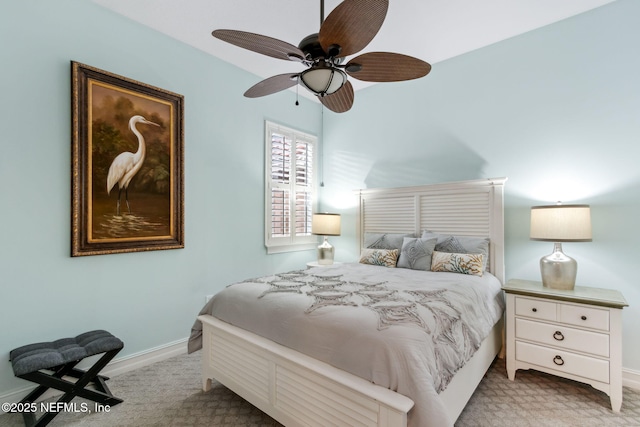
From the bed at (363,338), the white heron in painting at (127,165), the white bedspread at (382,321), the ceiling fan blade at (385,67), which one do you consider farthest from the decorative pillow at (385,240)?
the white heron in painting at (127,165)

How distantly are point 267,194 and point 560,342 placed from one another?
122 inches

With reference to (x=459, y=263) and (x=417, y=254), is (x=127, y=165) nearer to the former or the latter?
(x=417, y=254)

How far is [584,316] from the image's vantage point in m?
2.12

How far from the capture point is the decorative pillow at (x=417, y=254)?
2.93 meters

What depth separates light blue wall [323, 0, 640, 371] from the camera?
2.38 meters

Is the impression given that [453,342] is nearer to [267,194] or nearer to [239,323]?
[239,323]

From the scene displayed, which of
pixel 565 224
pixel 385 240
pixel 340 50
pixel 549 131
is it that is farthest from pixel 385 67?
pixel 385 240

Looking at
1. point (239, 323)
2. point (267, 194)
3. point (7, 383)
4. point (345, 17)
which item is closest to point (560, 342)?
point (239, 323)

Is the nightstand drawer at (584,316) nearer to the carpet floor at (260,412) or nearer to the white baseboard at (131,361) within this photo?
the carpet floor at (260,412)

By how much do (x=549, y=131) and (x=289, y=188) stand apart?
2835 mm

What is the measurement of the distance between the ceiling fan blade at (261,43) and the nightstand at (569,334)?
2364mm

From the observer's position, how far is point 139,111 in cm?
264

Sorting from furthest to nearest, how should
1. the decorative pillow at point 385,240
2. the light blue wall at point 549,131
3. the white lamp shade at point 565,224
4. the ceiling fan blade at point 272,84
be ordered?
the decorative pillow at point 385,240 → the light blue wall at point 549,131 → the white lamp shade at point 565,224 → the ceiling fan blade at point 272,84

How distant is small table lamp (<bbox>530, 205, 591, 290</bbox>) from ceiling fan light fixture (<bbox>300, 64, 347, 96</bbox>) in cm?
193
